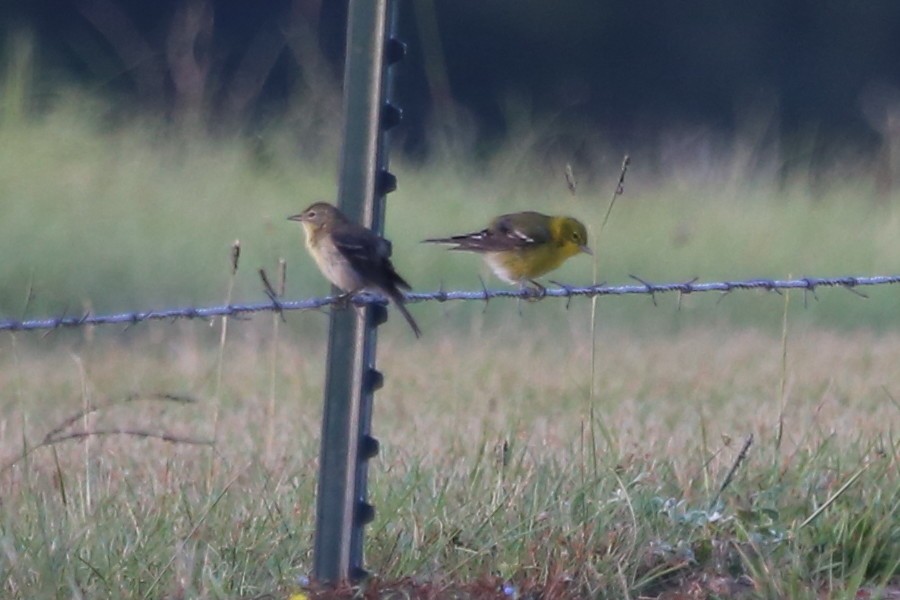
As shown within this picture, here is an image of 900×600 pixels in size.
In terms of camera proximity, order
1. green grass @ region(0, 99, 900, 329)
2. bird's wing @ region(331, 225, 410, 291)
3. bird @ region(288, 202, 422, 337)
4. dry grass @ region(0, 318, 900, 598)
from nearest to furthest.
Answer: dry grass @ region(0, 318, 900, 598)
bird's wing @ region(331, 225, 410, 291)
bird @ region(288, 202, 422, 337)
green grass @ region(0, 99, 900, 329)

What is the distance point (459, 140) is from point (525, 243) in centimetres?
834

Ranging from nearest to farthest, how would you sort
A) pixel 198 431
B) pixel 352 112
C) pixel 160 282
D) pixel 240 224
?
pixel 352 112, pixel 198 431, pixel 160 282, pixel 240 224

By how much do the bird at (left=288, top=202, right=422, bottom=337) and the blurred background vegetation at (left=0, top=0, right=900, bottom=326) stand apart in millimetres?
1747

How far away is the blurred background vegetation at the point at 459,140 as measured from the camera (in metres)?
10.4

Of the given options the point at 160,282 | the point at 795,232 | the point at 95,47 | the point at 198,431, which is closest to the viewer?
the point at 198,431

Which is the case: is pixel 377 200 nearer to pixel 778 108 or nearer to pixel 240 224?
pixel 240 224

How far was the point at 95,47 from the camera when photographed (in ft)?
53.5

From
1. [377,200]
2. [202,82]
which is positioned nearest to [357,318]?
[377,200]

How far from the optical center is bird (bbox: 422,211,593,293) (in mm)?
5910

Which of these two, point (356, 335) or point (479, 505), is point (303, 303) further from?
point (479, 505)

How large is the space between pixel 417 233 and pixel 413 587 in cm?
749

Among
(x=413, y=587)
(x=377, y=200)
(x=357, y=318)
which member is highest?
(x=377, y=200)

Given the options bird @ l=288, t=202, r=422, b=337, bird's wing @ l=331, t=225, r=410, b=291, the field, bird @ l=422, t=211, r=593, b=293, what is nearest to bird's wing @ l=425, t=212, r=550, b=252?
bird @ l=422, t=211, r=593, b=293

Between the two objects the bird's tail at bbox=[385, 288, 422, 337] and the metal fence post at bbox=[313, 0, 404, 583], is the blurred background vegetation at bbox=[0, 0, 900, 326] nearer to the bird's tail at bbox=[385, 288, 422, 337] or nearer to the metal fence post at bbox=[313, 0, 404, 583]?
the bird's tail at bbox=[385, 288, 422, 337]
